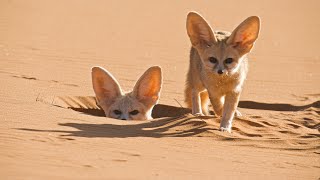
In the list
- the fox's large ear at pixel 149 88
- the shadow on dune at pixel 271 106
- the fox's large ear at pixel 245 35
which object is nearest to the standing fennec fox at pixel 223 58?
the fox's large ear at pixel 245 35

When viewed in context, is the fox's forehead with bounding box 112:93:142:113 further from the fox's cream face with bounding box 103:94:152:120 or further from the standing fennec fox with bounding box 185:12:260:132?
the standing fennec fox with bounding box 185:12:260:132

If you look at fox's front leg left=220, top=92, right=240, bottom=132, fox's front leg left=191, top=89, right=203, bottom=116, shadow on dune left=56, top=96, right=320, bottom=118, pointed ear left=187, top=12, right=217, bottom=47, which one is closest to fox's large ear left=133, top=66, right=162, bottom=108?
shadow on dune left=56, top=96, right=320, bottom=118

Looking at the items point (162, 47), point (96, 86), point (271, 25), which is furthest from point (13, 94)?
point (271, 25)

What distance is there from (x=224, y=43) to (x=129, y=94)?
5.71 feet

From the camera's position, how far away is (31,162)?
17.6 feet

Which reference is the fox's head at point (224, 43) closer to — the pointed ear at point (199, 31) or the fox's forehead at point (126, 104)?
the pointed ear at point (199, 31)

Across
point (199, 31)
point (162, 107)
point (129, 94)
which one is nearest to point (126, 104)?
point (129, 94)

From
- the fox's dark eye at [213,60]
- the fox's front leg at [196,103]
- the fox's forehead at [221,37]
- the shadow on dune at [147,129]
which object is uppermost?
the fox's forehead at [221,37]

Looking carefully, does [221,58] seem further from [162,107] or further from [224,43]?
[162,107]

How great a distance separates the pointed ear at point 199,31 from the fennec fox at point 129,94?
3.18ft

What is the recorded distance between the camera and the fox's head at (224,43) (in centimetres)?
734

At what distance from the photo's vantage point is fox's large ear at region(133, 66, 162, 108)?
337 inches

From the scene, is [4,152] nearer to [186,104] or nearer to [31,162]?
[31,162]

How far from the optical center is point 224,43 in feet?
24.6
